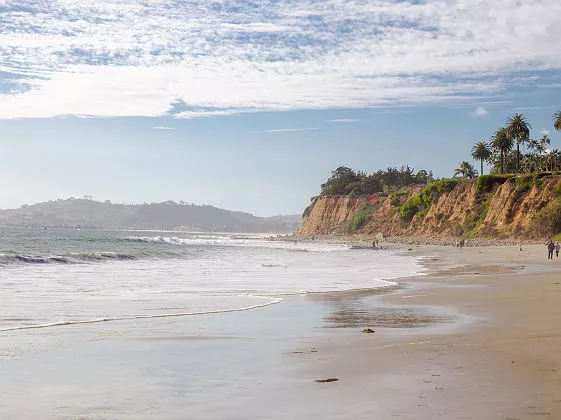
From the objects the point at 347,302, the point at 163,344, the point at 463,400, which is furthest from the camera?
the point at 347,302

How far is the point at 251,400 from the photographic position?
650 cm

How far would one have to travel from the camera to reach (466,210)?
298 ft

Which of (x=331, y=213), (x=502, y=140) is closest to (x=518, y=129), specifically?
(x=502, y=140)

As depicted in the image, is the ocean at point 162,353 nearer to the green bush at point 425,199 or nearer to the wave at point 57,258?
the wave at point 57,258

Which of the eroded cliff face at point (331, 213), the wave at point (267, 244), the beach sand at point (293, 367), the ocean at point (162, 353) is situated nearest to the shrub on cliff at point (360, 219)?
the eroded cliff face at point (331, 213)

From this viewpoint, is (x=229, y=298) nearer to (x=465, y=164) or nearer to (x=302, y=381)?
(x=302, y=381)

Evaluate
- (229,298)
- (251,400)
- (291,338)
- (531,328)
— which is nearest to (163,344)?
(291,338)

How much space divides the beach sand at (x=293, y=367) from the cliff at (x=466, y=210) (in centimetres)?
6399

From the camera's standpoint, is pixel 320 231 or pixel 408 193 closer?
pixel 408 193

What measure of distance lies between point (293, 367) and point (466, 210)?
86.8 meters

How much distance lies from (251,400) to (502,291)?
14.4 m

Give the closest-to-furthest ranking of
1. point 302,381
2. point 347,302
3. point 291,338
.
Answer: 1. point 302,381
2. point 291,338
3. point 347,302

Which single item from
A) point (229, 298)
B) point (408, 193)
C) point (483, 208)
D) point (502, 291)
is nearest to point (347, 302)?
point (229, 298)

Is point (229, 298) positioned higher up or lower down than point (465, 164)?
lower down
